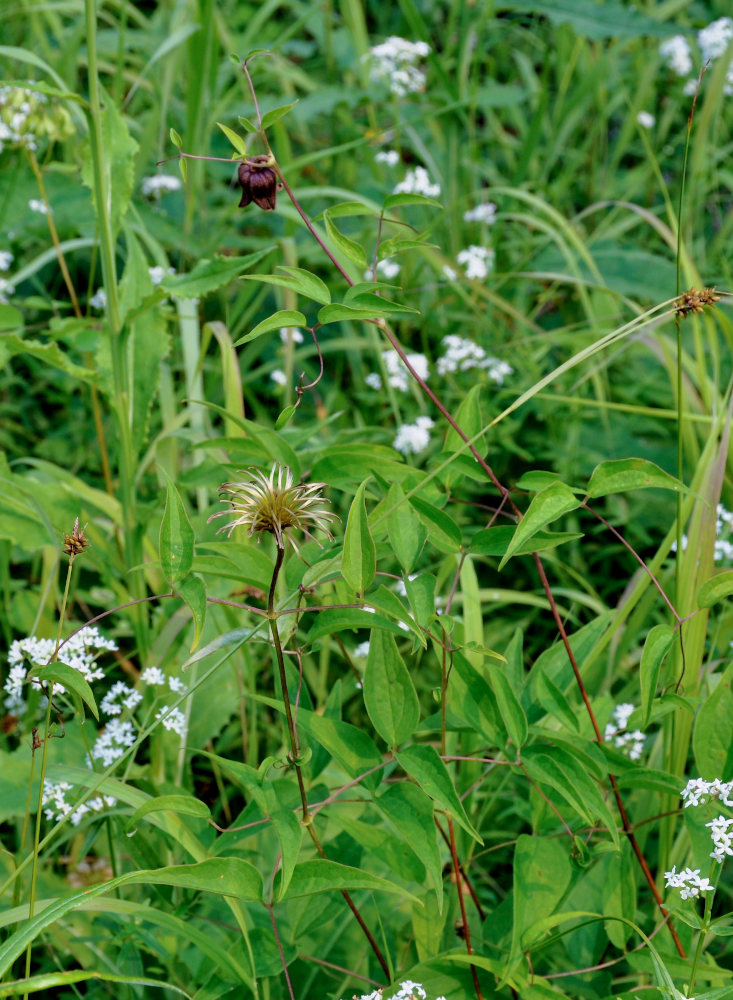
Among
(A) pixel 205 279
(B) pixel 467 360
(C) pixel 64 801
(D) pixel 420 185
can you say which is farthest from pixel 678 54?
(C) pixel 64 801

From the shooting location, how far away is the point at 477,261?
2.19m

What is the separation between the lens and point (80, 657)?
122 cm

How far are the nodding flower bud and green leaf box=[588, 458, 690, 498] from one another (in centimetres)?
44

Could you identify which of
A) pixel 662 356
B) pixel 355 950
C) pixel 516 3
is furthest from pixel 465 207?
pixel 355 950

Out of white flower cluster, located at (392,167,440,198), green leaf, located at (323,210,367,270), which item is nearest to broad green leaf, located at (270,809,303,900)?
green leaf, located at (323,210,367,270)

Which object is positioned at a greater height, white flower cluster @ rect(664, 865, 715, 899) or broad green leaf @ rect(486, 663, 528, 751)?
broad green leaf @ rect(486, 663, 528, 751)

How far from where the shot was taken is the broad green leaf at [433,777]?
2.92 ft

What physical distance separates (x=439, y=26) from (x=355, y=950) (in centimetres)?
324

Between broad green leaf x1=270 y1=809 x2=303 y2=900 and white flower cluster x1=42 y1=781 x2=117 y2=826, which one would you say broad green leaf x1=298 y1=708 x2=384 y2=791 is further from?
white flower cluster x1=42 y1=781 x2=117 y2=826

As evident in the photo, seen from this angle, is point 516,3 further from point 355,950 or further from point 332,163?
point 355,950

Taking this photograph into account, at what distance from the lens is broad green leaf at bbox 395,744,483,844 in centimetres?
89

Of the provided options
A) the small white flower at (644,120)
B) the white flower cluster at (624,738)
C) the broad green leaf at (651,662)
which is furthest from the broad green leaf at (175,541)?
the small white flower at (644,120)

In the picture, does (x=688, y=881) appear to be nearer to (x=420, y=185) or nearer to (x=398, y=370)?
(x=398, y=370)

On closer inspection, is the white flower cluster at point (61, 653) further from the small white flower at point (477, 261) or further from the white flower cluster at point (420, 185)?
the white flower cluster at point (420, 185)
